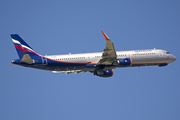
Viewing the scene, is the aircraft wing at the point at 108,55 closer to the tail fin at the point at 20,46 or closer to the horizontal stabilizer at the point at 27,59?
the tail fin at the point at 20,46

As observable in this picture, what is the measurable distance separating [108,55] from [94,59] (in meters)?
4.87

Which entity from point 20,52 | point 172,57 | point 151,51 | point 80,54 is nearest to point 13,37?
point 20,52

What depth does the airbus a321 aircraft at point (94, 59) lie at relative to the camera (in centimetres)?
5762

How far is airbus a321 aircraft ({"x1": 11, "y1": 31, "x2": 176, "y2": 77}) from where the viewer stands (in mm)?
57625

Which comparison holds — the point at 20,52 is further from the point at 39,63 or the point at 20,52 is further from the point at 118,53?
the point at 118,53

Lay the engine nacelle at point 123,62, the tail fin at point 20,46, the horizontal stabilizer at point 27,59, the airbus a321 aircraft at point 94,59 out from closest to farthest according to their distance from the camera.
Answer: the horizontal stabilizer at point 27,59
the airbus a321 aircraft at point 94,59
the tail fin at point 20,46
the engine nacelle at point 123,62

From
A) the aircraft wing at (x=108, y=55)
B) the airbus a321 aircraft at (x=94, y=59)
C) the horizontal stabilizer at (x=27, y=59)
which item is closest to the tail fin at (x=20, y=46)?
the airbus a321 aircraft at (x=94, y=59)

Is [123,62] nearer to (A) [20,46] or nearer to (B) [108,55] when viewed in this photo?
(B) [108,55]

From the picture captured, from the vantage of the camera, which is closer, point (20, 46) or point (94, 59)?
point (20, 46)

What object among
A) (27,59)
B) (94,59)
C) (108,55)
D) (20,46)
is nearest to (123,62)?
Answer: (108,55)

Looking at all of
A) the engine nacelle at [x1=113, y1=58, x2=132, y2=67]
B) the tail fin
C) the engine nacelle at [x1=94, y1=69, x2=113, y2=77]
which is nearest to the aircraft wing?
the engine nacelle at [x1=113, y1=58, x2=132, y2=67]

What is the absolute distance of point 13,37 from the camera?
5816 cm

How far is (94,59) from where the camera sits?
6259 cm

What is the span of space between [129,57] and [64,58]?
1439cm
